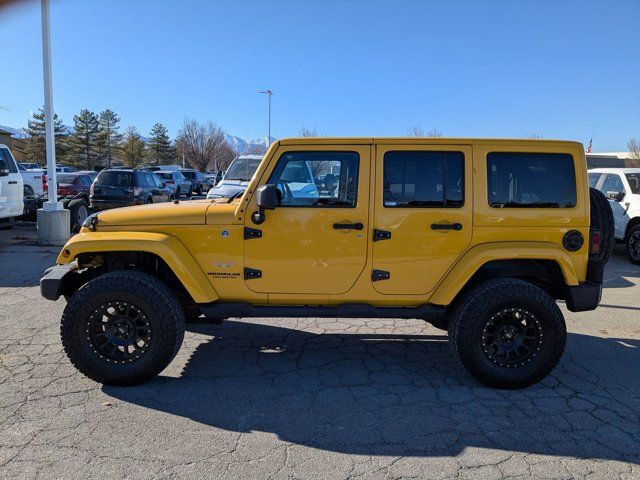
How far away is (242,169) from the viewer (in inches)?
478

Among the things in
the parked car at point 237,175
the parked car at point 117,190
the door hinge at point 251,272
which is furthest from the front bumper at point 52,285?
the parked car at point 117,190

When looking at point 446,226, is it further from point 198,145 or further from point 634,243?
point 198,145

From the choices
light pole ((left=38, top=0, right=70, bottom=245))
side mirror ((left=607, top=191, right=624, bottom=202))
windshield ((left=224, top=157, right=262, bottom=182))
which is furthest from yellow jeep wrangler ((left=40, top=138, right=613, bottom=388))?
windshield ((left=224, top=157, right=262, bottom=182))

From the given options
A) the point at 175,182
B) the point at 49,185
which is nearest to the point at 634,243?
the point at 49,185

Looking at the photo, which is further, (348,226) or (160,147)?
(160,147)

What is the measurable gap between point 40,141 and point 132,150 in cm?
1018

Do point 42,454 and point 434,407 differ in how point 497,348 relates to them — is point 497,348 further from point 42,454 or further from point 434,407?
point 42,454

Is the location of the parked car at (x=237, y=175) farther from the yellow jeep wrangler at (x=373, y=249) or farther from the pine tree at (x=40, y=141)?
the pine tree at (x=40, y=141)

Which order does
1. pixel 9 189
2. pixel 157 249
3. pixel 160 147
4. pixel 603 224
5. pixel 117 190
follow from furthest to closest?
pixel 160 147, pixel 117 190, pixel 9 189, pixel 603 224, pixel 157 249

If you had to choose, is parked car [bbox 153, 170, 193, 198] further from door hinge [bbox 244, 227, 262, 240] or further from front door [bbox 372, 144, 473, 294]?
front door [bbox 372, 144, 473, 294]

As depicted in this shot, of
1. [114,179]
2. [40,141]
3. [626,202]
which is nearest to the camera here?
[626,202]

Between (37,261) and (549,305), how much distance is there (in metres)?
8.78

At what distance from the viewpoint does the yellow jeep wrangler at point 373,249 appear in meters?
3.72

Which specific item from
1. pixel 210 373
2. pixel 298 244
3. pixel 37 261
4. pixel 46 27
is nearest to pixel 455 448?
pixel 298 244
